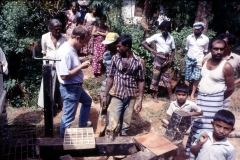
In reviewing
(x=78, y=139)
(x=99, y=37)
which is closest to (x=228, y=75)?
(x=78, y=139)

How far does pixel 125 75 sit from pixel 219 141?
1.62m

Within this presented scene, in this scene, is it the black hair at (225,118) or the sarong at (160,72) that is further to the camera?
the sarong at (160,72)

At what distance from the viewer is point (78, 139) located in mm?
2592

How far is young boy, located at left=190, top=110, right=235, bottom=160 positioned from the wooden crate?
1.10m

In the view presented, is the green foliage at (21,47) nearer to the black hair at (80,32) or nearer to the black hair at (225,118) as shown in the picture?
the black hair at (80,32)

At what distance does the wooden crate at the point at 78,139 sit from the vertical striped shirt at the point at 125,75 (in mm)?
1033

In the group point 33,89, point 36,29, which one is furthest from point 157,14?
point 33,89

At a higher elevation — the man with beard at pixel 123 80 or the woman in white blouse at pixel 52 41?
the woman in white blouse at pixel 52 41

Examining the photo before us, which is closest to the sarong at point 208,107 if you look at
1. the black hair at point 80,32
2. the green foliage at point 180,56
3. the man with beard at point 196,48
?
the black hair at point 80,32

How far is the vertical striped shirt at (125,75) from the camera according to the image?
143 inches

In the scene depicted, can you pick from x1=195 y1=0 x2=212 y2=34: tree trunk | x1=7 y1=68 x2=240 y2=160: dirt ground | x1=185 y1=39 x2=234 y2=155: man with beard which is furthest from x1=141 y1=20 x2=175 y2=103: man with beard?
x1=195 y1=0 x2=212 y2=34: tree trunk

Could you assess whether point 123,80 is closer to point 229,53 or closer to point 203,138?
point 203,138

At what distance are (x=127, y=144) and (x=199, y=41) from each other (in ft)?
13.5

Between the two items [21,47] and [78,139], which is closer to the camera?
[78,139]
